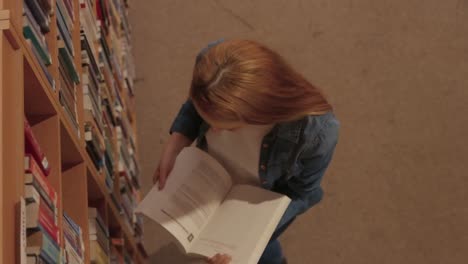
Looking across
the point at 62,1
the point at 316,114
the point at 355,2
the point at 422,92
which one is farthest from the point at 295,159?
the point at 355,2

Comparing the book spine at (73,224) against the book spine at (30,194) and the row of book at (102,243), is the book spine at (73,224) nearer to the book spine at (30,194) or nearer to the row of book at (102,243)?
the row of book at (102,243)

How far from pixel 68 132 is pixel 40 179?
0.83ft

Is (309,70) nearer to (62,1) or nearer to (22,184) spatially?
(62,1)

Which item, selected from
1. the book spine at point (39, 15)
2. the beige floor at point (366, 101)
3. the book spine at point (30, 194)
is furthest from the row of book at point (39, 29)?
the beige floor at point (366, 101)

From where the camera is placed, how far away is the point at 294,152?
129 centimetres

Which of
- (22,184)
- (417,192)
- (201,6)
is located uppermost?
(201,6)

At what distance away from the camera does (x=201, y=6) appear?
8.84 ft

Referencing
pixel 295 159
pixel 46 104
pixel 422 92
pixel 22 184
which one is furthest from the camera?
pixel 422 92

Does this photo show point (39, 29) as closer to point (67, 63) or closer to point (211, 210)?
point (67, 63)

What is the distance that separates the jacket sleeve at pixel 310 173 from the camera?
1.28m

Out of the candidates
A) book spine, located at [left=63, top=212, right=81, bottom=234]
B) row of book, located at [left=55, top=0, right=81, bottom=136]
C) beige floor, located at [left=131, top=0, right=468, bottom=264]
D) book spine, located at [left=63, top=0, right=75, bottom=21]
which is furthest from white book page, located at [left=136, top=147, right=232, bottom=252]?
beige floor, located at [left=131, top=0, right=468, bottom=264]

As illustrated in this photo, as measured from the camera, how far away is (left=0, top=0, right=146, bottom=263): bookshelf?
0.92 m

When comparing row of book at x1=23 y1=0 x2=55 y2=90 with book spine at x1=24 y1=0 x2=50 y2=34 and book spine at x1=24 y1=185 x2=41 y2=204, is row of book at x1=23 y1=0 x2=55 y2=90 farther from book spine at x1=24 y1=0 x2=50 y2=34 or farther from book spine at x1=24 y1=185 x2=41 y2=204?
book spine at x1=24 y1=185 x2=41 y2=204

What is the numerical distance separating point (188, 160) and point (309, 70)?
1.24 meters
